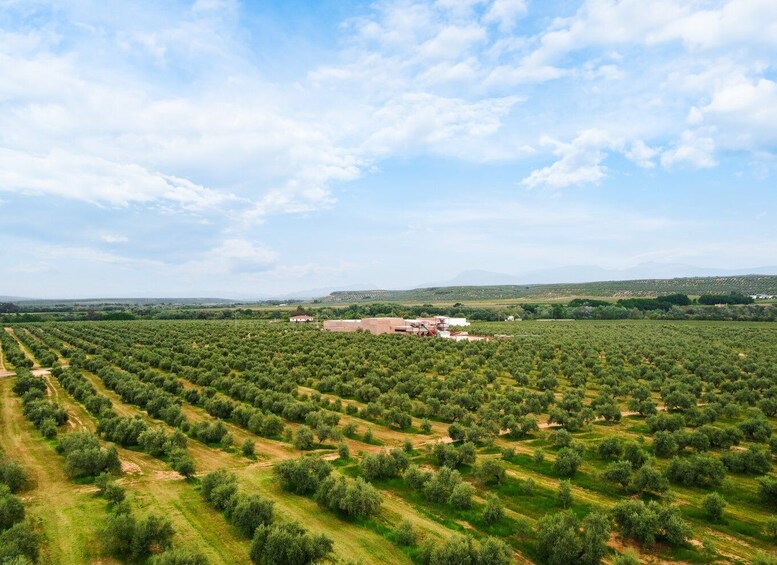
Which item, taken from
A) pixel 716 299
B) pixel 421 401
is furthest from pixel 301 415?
pixel 716 299

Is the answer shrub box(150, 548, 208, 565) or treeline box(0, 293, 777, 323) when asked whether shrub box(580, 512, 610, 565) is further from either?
treeline box(0, 293, 777, 323)

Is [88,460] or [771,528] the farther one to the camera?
[88,460]

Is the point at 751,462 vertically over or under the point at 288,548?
under

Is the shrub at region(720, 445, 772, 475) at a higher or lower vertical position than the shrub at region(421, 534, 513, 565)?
lower

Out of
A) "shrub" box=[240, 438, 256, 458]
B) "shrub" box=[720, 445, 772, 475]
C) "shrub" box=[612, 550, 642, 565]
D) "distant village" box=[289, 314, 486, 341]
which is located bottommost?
"shrub" box=[720, 445, 772, 475]

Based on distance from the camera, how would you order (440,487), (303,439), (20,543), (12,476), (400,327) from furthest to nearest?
(400,327)
(303,439)
(12,476)
(440,487)
(20,543)

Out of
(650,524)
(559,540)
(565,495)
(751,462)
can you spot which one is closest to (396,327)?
(751,462)

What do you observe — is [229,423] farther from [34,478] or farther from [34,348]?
[34,348]

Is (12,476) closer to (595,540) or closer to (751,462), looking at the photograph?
(595,540)

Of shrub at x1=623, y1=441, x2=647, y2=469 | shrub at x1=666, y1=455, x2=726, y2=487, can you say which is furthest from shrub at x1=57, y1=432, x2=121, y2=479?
shrub at x1=666, y1=455, x2=726, y2=487

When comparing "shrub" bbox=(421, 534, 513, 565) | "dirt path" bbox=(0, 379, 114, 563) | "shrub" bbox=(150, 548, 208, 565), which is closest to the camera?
"shrub" bbox=(150, 548, 208, 565)
